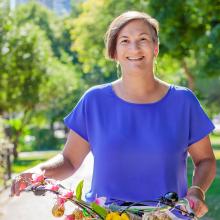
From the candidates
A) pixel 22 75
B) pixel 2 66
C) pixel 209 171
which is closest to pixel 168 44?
pixel 2 66

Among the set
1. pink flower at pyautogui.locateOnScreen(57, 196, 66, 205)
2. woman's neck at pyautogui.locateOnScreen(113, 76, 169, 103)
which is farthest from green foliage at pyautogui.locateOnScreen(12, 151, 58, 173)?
pink flower at pyautogui.locateOnScreen(57, 196, 66, 205)

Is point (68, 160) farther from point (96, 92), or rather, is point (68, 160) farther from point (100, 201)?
point (100, 201)

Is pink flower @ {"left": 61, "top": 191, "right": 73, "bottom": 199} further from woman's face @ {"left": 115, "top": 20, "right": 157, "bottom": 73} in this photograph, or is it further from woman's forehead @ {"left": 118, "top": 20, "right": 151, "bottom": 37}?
woman's forehead @ {"left": 118, "top": 20, "right": 151, "bottom": 37}

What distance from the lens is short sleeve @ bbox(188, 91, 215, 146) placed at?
3070mm

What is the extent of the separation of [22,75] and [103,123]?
83.6ft

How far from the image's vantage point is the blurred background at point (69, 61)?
53.1 ft

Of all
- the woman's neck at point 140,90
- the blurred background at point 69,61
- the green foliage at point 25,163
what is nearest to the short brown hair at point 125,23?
the woman's neck at point 140,90

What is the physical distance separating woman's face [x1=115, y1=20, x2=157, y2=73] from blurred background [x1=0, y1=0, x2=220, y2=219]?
71 centimetres

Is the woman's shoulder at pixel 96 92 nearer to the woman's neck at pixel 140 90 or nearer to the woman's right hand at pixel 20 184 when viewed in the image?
the woman's neck at pixel 140 90

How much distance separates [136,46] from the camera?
3043mm

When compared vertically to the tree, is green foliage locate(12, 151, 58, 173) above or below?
below

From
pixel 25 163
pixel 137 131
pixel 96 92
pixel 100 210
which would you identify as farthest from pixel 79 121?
pixel 25 163

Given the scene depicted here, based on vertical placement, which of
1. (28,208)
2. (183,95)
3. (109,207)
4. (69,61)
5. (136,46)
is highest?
(136,46)

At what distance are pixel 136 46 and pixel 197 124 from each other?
45cm
